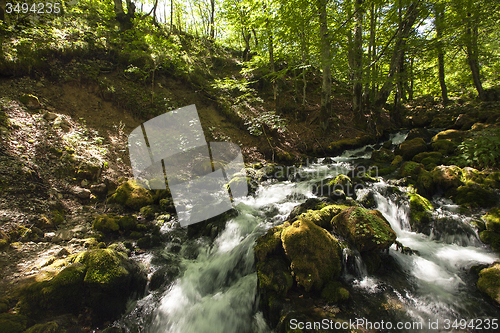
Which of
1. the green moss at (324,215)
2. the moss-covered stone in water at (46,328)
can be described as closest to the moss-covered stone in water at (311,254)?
the green moss at (324,215)

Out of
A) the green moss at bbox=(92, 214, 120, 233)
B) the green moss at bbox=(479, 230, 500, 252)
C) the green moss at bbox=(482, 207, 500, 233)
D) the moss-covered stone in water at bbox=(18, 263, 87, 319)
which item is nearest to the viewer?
the moss-covered stone in water at bbox=(18, 263, 87, 319)

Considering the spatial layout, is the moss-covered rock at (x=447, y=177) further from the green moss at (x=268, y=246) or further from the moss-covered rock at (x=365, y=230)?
the green moss at (x=268, y=246)

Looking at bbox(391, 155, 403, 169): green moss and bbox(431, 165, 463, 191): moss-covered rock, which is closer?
bbox(431, 165, 463, 191): moss-covered rock

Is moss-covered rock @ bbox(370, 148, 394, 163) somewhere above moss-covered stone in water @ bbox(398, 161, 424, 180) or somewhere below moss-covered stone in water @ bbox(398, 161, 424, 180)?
above

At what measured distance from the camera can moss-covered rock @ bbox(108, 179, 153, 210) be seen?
616 centimetres

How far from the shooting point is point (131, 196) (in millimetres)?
6277

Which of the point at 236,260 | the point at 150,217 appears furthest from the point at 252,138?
the point at 236,260

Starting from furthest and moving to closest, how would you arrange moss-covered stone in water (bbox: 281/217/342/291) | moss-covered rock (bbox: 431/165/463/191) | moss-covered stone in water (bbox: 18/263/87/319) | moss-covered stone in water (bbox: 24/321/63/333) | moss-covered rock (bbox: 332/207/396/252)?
moss-covered rock (bbox: 431/165/463/191) → moss-covered rock (bbox: 332/207/396/252) → moss-covered stone in water (bbox: 281/217/342/291) → moss-covered stone in water (bbox: 18/263/87/319) → moss-covered stone in water (bbox: 24/321/63/333)

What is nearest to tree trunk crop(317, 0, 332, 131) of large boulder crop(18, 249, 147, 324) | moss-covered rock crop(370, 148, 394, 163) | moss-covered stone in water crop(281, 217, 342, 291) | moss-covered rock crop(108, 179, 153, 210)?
moss-covered rock crop(370, 148, 394, 163)

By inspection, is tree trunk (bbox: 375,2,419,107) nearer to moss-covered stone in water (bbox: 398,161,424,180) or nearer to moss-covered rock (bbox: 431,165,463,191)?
moss-covered stone in water (bbox: 398,161,424,180)

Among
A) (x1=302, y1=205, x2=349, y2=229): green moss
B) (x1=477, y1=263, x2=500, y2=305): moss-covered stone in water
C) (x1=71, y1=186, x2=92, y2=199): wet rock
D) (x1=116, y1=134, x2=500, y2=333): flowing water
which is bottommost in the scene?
(x1=116, y1=134, x2=500, y2=333): flowing water

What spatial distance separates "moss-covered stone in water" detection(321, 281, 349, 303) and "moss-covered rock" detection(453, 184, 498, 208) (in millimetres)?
4357

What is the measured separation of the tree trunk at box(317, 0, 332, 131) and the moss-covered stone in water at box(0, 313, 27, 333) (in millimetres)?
10232

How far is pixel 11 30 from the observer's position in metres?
7.22
